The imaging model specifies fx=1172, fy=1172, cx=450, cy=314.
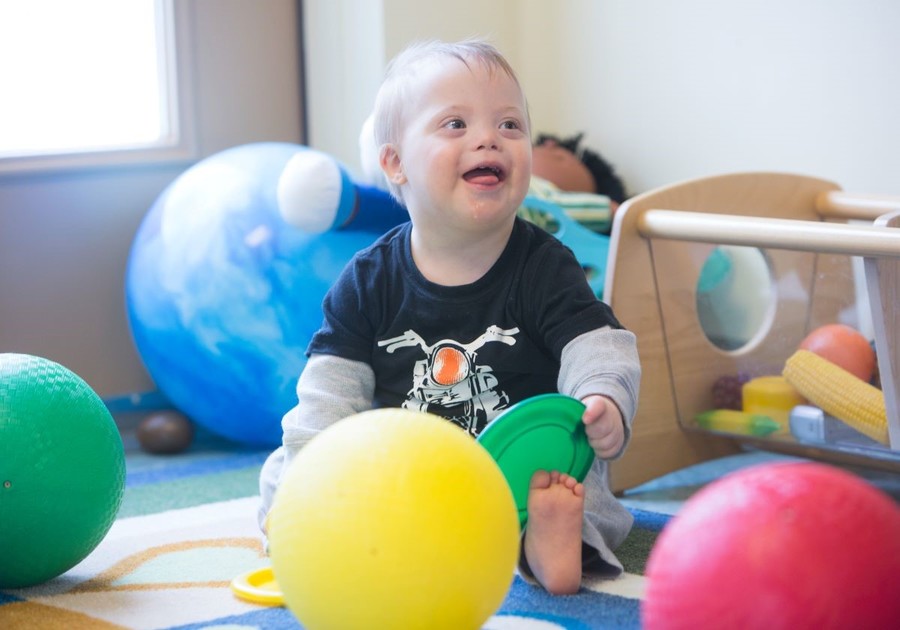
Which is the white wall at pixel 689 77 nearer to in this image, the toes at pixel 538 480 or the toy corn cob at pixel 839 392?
the toy corn cob at pixel 839 392

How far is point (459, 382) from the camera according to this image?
1.38 metres

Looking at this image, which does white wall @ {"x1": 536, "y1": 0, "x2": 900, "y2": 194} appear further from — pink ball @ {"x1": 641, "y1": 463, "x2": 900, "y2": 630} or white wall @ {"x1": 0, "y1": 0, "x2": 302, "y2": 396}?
pink ball @ {"x1": 641, "y1": 463, "x2": 900, "y2": 630}

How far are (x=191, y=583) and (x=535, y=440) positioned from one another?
0.42m

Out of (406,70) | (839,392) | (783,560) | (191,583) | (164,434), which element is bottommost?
(164,434)

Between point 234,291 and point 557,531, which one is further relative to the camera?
point 234,291

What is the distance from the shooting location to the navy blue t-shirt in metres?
1.36

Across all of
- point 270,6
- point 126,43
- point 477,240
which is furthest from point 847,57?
point 126,43

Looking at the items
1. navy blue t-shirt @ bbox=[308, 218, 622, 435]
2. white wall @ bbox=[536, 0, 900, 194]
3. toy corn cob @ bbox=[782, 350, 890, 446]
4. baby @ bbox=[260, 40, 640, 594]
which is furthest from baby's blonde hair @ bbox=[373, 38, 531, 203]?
white wall @ bbox=[536, 0, 900, 194]

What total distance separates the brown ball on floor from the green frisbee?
1.10 metres

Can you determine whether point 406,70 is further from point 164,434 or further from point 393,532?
point 164,434

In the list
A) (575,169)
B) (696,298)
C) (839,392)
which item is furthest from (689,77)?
(839,392)

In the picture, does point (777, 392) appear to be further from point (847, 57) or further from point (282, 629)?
point (282, 629)

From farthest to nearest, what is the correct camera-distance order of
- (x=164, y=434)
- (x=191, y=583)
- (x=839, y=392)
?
1. (x=164, y=434)
2. (x=839, y=392)
3. (x=191, y=583)

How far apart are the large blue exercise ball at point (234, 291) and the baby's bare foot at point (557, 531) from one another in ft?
2.77
